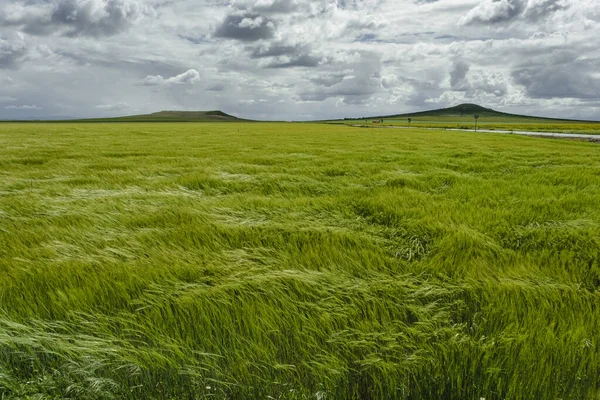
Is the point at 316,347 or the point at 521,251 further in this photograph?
the point at 521,251

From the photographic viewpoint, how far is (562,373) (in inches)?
62.7

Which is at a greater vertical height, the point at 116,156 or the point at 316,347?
the point at 116,156

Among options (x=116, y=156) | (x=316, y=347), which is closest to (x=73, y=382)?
(x=316, y=347)

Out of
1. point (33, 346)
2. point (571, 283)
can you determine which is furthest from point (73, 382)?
point (571, 283)

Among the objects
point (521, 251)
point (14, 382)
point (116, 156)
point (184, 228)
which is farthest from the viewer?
point (116, 156)

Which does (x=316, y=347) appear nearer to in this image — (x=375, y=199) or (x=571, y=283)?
(x=571, y=283)

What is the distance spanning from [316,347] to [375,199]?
13.0 feet

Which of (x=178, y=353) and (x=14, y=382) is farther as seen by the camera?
(x=178, y=353)

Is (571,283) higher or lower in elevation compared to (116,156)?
lower

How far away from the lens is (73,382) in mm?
1585

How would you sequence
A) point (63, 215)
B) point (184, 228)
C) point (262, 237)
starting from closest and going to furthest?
1. point (262, 237)
2. point (184, 228)
3. point (63, 215)

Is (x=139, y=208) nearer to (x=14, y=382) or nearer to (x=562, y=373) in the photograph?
(x=14, y=382)

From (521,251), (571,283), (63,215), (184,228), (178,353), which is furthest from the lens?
(63,215)

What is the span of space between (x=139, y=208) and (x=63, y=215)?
959 millimetres
